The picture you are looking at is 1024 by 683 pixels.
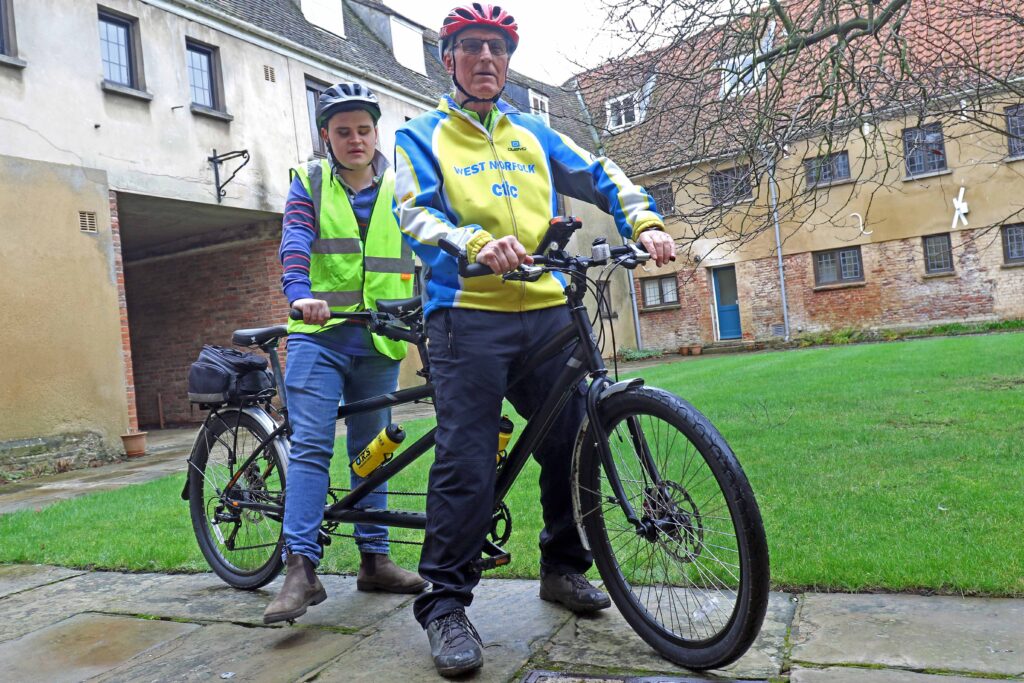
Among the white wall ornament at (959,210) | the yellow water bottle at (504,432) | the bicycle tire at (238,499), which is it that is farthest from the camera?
the white wall ornament at (959,210)

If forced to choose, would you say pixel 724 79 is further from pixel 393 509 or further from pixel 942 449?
pixel 393 509

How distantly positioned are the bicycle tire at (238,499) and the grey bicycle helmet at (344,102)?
1378 millimetres

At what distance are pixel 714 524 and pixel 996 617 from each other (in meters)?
0.92

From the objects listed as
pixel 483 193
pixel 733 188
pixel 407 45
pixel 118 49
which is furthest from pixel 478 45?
pixel 407 45

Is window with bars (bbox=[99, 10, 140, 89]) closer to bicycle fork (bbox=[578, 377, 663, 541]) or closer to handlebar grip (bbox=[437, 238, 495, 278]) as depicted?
handlebar grip (bbox=[437, 238, 495, 278])

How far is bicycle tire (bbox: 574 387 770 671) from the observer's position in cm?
221

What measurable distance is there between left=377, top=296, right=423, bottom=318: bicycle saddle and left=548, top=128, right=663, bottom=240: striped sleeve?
28.5 inches

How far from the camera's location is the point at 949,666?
2.12 meters

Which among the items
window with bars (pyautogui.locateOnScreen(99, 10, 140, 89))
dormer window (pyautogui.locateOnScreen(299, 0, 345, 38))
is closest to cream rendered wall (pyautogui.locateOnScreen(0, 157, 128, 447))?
window with bars (pyautogui.locateOnScreen(99, 10, 140, 89))

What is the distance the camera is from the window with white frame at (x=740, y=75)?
6141mm

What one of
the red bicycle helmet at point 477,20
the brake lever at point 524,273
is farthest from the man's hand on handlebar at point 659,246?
the red bicycle helmet at point 477,20

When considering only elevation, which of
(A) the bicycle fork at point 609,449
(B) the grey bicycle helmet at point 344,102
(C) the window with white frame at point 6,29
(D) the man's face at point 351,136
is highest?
(C) the window with white frame at point 6,29

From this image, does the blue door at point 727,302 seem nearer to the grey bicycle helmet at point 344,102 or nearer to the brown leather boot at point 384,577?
the brown leather boot at point 384,577

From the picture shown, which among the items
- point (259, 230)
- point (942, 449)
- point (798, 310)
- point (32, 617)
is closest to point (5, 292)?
point (259, 230)
